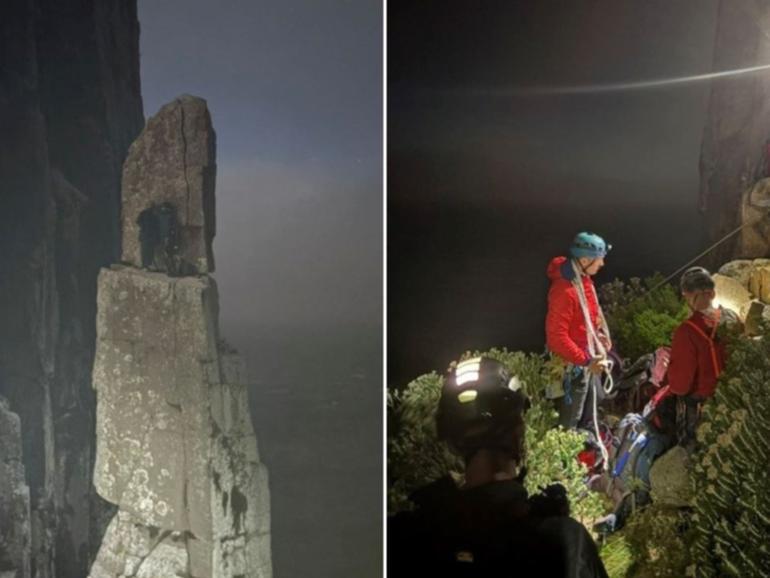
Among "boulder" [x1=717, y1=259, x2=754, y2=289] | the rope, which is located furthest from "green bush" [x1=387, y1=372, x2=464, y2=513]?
"boulder" [x1=717, y1=259, x2=754, y2=289]

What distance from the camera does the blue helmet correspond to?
8.87ft

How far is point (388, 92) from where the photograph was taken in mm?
2783

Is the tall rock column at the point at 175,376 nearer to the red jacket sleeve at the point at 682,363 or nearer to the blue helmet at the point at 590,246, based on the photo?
the blue helmet at the point at 590,246

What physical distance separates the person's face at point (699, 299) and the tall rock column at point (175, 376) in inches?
51.0

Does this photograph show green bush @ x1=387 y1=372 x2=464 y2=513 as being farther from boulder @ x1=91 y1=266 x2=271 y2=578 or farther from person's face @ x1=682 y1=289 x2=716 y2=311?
person's face @ x1=682 y1=289 x2=716 y2=311

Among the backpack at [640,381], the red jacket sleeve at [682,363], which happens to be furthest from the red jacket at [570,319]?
the red jacket sleeve at [682,363]

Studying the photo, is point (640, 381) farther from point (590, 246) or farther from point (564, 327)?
point (590, 246)

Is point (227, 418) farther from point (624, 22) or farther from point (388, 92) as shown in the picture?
point (624, 22)

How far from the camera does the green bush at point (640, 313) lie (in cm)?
267

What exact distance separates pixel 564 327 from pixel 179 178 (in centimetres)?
120

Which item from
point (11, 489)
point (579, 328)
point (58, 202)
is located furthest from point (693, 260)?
→ point (11, 489)

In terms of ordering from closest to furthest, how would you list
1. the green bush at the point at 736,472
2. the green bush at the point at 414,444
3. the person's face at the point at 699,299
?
the green bush at the point at 736,472, the person's face at the point at 699,299, the green bush at the point at 414,444

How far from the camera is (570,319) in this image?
272cm

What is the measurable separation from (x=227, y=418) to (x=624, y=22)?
161cm
